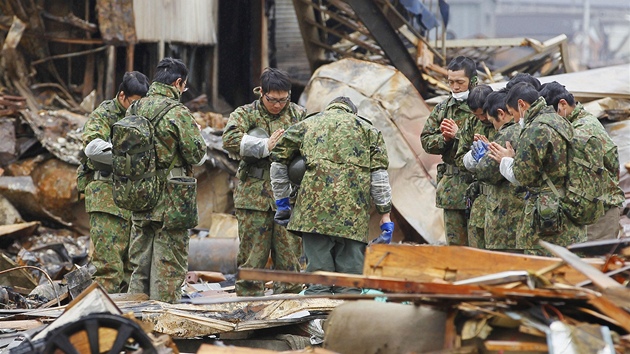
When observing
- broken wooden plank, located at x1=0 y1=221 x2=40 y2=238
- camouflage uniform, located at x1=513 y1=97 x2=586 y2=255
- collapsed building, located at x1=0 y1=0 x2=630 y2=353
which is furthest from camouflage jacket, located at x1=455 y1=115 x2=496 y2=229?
broken wooden plank, located at x1=0 y1=221 x2=40 y2=238

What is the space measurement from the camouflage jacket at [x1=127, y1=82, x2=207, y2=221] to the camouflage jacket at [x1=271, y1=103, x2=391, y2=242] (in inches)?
31.4

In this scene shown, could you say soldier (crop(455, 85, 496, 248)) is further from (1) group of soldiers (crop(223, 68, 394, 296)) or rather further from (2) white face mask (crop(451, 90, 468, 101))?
(1) group of soldiers (crop(223, 68, 394, 296))

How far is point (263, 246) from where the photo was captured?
387 inches

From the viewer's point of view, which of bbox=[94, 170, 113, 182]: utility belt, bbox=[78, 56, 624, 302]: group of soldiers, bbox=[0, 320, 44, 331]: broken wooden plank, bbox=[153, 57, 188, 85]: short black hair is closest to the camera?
bbox=[0, 320, 44, 331]: broken wooden plank

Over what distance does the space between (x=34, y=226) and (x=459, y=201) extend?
618 cm

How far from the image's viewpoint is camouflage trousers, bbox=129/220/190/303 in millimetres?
9156

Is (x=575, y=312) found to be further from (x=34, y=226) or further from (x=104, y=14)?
(x=104, y=14)

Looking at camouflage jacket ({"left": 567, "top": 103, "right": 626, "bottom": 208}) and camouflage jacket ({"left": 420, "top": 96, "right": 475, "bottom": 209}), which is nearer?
camouflage jacket ({"left": 567, "top": 103, "right": 626, "bottom": 208})

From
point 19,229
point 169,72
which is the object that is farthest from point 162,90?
point 19,229

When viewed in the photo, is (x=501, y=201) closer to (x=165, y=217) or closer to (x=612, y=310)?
(x=165, y=217)

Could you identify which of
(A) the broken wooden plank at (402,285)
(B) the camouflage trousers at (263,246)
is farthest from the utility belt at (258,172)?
(A) the broken wooden plank at (402,285)

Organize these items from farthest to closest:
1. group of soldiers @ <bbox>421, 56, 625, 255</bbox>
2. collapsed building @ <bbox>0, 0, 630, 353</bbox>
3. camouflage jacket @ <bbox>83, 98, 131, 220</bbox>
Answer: camouflage jacket @ <bbox>83, 98, 131, 220</bbox> → group of soldiers @ <bbox>421, 56, 625, 255</bbox> → collapsed building @ <bbox>0, 0, 630, 353</bbox>

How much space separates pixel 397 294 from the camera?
571 cm

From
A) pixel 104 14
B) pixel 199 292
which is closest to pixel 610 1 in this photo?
pixel 104 14
